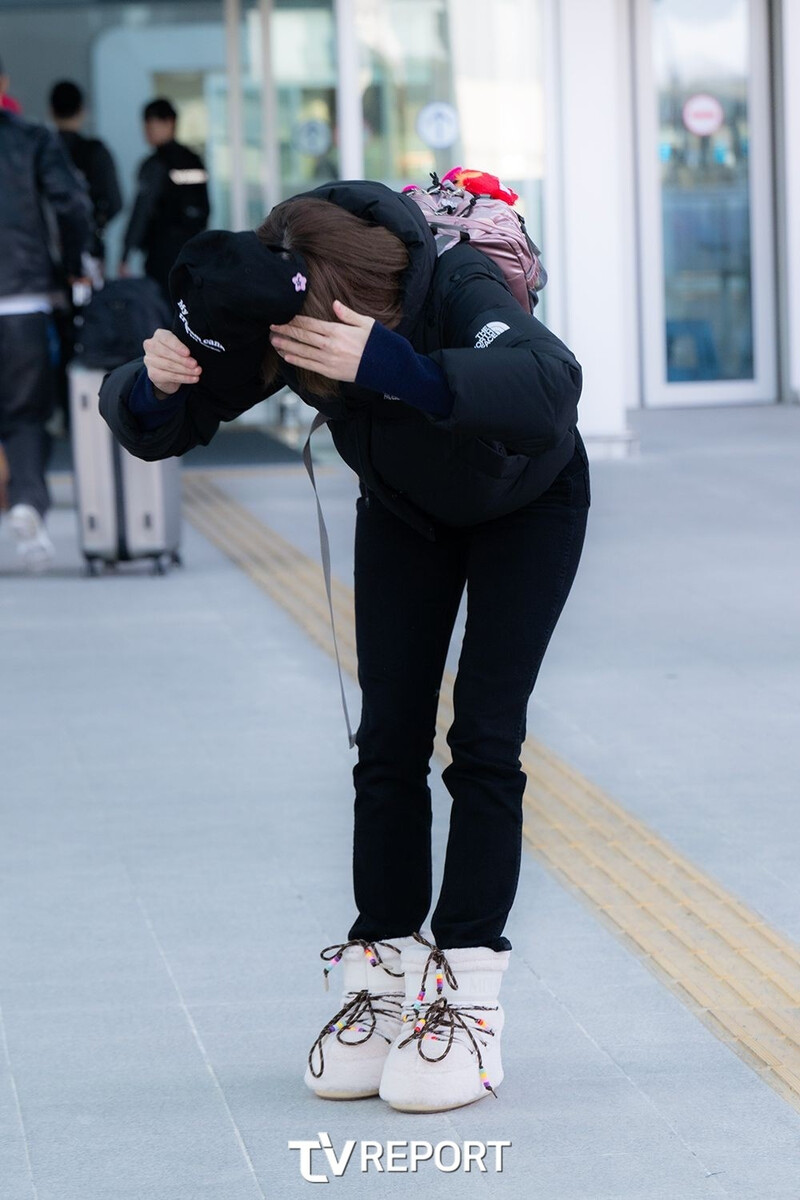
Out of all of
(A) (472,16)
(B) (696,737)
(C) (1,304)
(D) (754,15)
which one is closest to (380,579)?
(B) (696,737)

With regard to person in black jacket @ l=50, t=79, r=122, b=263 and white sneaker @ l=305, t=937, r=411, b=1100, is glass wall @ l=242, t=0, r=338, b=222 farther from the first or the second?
white sneaker @ l=305, t=937, r=411, b=1100

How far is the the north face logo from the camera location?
2.63m

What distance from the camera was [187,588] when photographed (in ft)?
25.9

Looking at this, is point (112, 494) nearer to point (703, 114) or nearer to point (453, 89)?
point (453, 89)

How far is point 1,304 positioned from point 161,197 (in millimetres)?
5298

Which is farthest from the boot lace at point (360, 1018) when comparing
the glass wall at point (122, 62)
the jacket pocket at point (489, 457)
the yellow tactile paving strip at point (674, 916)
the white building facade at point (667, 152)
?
the glass wall at point (122, 62)

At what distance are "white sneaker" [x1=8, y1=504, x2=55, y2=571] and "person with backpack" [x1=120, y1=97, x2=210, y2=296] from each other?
506 cm

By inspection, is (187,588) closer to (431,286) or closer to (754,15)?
(431,286)

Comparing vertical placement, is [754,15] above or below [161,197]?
above

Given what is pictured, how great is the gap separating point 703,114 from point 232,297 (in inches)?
481

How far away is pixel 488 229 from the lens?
2893 millimetres

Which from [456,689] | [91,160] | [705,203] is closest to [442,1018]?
[456,689]

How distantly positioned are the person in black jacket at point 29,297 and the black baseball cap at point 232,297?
221 inches

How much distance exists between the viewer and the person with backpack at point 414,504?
2590 mm
